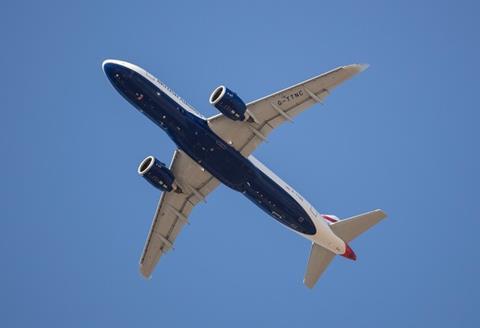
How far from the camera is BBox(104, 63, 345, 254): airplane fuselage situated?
2426 inches

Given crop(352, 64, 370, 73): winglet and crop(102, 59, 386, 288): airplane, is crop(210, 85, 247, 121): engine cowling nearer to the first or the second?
crop(102, 59, 386, 288): airplane

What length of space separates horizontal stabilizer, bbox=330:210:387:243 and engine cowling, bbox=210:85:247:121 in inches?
530

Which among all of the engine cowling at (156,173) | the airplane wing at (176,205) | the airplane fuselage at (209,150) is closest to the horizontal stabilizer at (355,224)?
the airplane fuselage at (209,150)

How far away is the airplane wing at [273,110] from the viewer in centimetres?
6016

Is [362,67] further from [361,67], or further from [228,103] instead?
[228,103]

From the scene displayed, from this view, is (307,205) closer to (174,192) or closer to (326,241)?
(326,241)

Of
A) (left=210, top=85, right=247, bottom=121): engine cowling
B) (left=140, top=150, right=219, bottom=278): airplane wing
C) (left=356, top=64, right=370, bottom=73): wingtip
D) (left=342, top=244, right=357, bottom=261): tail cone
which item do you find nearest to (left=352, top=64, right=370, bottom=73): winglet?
(left=356, top=64, right=370, bottom=73): wingtip

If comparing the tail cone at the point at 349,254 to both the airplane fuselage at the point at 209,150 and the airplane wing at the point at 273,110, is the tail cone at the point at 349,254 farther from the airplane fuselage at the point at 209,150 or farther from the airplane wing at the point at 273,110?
the airplane wing at the point at 273,110

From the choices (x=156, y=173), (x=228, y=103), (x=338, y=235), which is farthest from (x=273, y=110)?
(x=338, y=235)

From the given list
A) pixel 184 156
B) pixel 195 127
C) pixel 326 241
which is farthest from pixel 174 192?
pixel 326 241

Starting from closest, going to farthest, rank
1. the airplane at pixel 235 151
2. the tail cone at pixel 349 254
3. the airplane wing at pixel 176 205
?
the airplane at pixel 235 151 → the airplane wing at pixel 176 205 → the tail cone at pixel 349 254

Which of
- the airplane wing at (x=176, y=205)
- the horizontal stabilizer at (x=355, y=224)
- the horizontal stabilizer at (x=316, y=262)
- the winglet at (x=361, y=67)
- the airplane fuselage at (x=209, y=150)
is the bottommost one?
the airplane wing at (x=176, y=205)

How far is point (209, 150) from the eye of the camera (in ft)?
208

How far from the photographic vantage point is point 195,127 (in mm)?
62594
